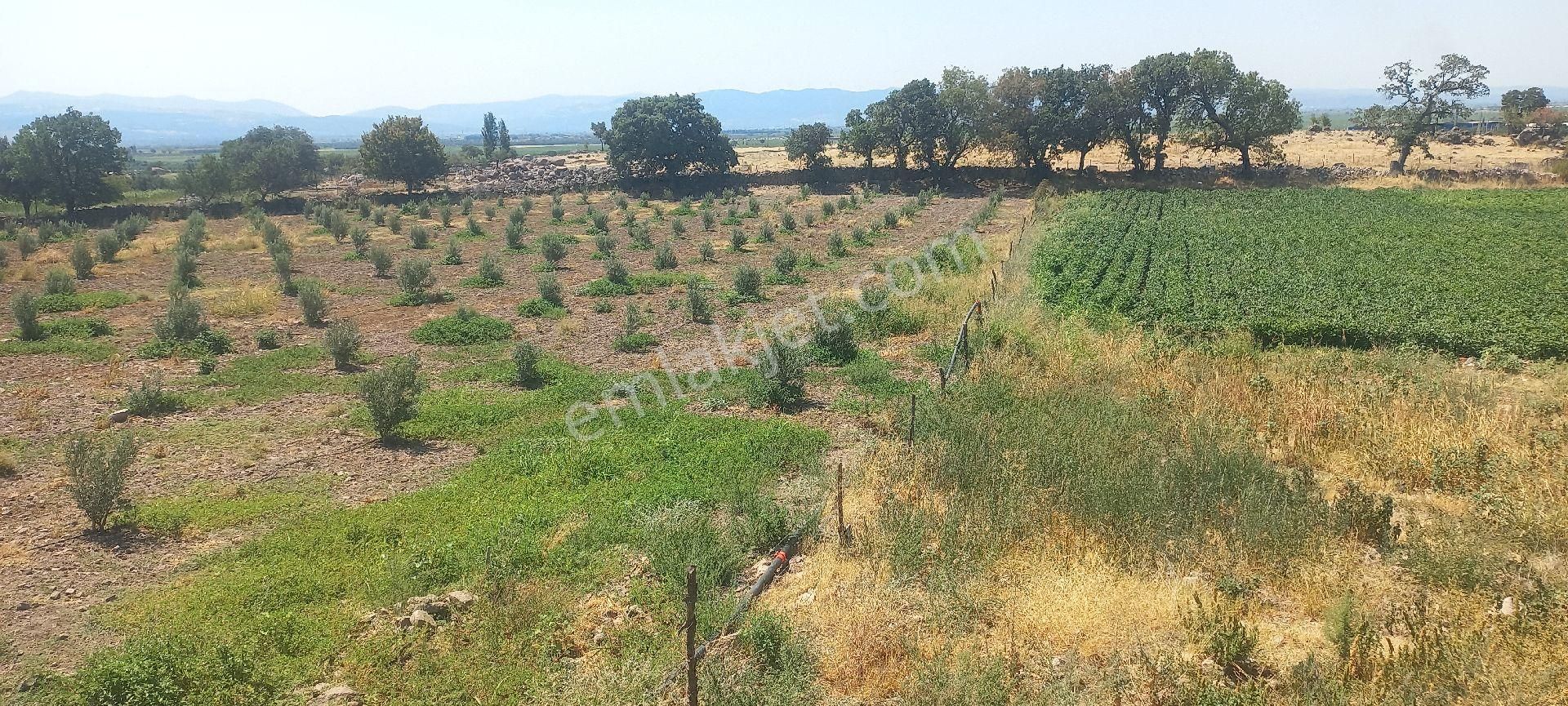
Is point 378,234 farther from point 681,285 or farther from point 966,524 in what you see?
point 966,524

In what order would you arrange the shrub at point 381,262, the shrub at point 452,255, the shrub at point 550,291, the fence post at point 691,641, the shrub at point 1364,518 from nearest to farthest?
the fence post at point 691,641 < the shrub at point 1364,518 < the shrub at point 550,291 < the shrub at point 381,262 < the shrub at point 452,255

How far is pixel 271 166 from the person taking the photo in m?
55.5

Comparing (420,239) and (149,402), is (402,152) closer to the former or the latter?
(420,239)

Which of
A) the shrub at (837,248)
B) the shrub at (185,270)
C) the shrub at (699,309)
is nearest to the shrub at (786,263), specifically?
the shrub at (837,248)

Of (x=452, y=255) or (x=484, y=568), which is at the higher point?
(x=452, y=255)

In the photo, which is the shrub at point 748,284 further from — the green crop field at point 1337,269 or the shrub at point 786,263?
the green crop field at point 1337,269

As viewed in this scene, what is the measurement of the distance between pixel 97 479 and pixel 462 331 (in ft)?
29.4

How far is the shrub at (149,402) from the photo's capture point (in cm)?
1195

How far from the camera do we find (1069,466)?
27.8ft

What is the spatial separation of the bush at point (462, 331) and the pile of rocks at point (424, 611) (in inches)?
420

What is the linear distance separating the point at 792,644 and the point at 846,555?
1625 mm

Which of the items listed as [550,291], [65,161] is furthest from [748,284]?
[65,161]

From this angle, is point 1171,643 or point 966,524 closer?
point 1171,643

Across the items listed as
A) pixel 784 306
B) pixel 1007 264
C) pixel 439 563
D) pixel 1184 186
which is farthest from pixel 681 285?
pixel 1184 186
